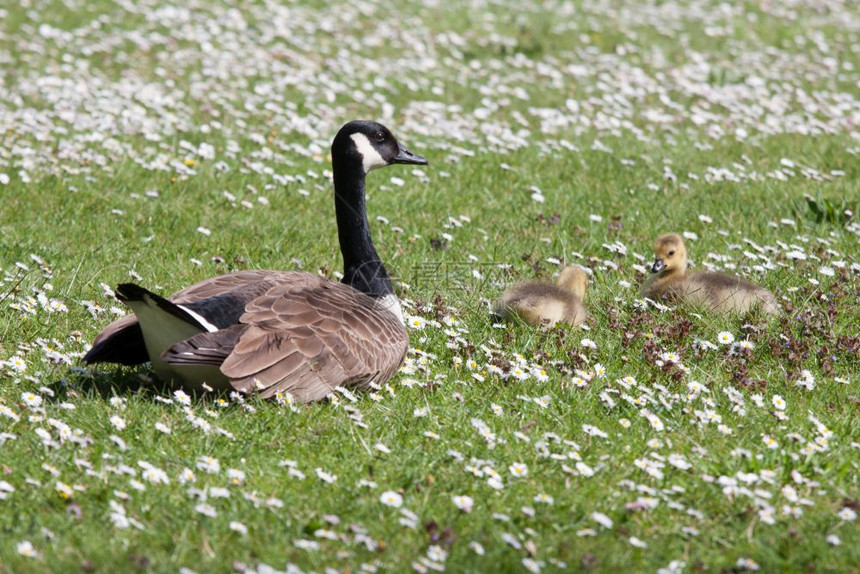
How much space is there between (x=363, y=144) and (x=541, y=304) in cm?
172

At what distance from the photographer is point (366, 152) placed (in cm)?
758

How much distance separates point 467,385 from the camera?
6.40 meters

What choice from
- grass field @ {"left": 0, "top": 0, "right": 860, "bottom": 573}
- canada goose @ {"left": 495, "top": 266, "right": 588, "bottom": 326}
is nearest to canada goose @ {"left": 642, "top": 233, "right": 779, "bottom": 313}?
grass field @ {"left": 0, "top": 0, "right": 860, "bottom": 573}

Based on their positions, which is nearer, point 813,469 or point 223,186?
point 813,469

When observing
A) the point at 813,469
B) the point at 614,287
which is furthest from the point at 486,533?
the point at 614,287

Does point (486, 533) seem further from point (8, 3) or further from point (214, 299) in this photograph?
point (8, 3)

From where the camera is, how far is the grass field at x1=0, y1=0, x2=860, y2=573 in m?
4.72

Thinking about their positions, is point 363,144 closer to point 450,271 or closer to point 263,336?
point 450,271

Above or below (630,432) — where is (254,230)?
below

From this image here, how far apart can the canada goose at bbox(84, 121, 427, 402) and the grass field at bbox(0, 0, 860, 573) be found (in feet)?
0.61

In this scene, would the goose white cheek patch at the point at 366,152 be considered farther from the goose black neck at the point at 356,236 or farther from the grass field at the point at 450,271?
the grass field at the point at 450,271

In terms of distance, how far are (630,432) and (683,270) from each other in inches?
105

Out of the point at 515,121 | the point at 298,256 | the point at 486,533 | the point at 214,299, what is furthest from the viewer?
the point at 515,121

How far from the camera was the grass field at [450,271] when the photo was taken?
186 inches
